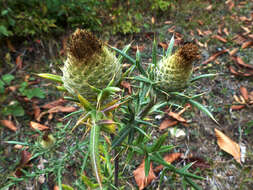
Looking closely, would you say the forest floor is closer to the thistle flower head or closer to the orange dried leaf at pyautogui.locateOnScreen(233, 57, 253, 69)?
the orange dried leaf at pyautogui.locateOnScreen(233, 57, 253, 69)

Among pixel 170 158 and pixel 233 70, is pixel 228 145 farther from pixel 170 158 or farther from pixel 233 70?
pixel 233 70

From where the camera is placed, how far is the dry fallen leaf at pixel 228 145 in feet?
7.11

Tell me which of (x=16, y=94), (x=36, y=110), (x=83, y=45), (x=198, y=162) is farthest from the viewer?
(x=16, y=94)

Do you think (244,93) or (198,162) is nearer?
(198,162)

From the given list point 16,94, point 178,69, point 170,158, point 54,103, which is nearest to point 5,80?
point 16,94

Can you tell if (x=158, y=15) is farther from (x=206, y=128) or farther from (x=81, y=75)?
(x=81, y=75)

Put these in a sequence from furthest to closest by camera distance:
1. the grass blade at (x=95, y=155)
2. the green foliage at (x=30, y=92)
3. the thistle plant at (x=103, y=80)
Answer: the green foliage at (x=30, y=92)
the thistle plant at (x=103, y=80)
the grass blade at (x=95, y=155)

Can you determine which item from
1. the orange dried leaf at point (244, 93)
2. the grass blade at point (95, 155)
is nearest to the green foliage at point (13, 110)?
the grass blade at point (95, 155)

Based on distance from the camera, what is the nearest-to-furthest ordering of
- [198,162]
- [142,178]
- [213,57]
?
1. [142,178]
2. [198,162]
3. [213,57]

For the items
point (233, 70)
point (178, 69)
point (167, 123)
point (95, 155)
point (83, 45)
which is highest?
point (83, 45)

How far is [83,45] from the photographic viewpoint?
3.48 feet

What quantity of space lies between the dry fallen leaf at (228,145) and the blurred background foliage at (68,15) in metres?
2.29

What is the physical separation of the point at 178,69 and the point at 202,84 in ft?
6.16

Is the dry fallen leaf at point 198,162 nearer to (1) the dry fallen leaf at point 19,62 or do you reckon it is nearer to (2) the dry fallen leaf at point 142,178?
(2) the dry fallen leaf at point 142,178
